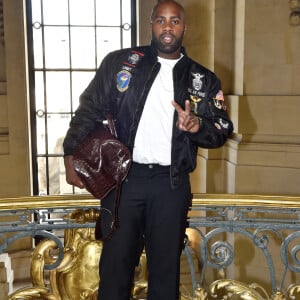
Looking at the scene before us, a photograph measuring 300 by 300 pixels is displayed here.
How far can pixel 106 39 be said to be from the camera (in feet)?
25.1

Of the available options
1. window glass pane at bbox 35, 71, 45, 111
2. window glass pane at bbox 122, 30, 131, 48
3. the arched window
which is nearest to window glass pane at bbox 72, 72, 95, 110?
the arched window

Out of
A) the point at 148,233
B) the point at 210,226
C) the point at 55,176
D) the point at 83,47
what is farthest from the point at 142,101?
the point at 55,176

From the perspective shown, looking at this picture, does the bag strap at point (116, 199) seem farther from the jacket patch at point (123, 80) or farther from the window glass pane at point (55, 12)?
the window glass pane at point (55, 12)

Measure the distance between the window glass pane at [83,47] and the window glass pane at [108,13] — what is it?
193 millimetres

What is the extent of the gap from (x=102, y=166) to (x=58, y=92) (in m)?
5.52

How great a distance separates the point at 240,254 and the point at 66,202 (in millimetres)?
3242

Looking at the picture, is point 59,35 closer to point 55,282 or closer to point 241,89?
point 241,89

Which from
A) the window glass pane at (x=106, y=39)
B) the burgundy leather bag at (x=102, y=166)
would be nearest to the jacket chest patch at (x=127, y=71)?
the burgundy leather bag at (x=102, y=166)

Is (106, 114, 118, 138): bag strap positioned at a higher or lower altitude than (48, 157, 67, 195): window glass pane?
higher

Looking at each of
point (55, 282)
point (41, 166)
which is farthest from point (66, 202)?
point (41, 166)

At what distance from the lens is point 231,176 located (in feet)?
19.4

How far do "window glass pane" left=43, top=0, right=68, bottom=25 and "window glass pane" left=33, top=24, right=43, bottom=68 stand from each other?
171 mm

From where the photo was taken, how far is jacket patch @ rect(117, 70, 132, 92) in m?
2.36

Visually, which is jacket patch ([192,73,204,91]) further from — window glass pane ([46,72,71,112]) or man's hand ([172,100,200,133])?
window glass pane ([46,72,71,112])
